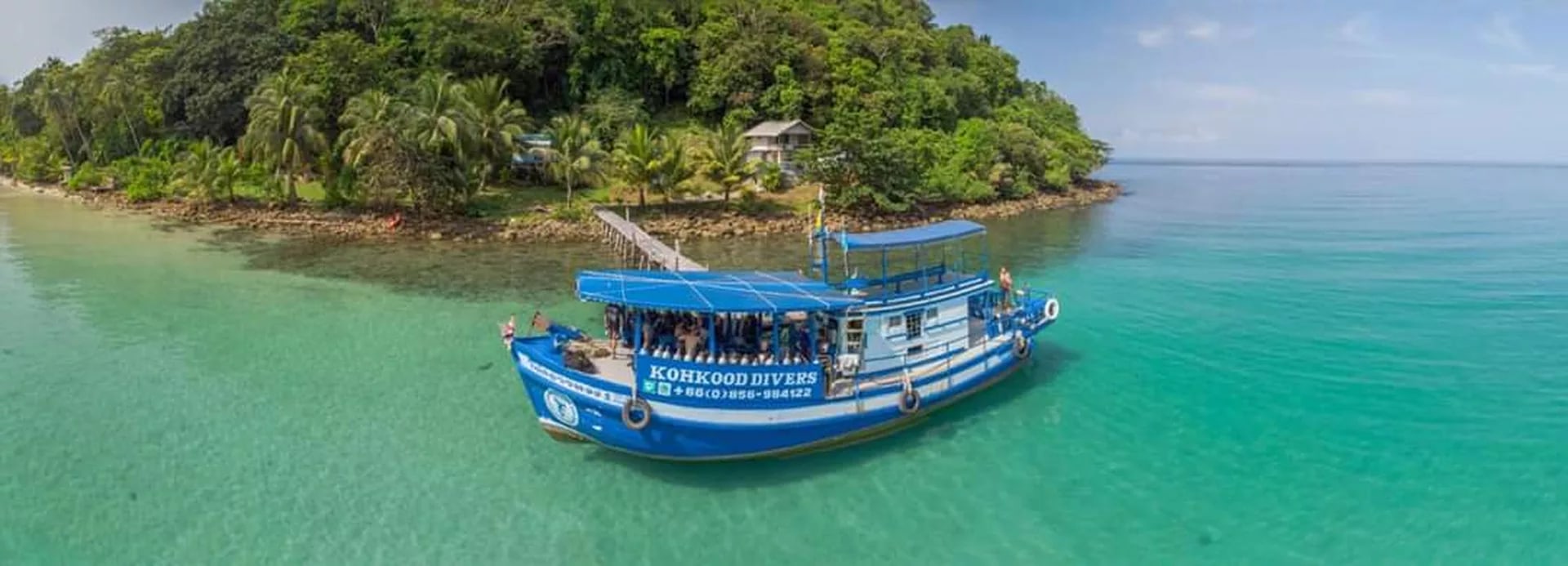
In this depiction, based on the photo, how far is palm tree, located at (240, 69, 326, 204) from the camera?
4575 cm

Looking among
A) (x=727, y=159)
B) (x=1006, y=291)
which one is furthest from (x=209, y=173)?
(x=1006, y=291)

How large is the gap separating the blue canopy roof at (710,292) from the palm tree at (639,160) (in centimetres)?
2830

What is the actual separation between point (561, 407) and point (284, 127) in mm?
39861

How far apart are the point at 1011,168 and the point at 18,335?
60781 mm

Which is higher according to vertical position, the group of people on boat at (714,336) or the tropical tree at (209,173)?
the tropical tree at (209,173)

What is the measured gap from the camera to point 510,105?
6050 cm

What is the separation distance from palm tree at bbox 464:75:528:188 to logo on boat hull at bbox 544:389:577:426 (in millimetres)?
33101

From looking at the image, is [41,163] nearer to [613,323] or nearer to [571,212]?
[571,212]

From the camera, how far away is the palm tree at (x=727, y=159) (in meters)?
49.9

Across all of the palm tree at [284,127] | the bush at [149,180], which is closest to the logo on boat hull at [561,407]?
the palm tree at [284,127]

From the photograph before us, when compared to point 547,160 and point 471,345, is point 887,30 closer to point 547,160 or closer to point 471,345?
point 547,160

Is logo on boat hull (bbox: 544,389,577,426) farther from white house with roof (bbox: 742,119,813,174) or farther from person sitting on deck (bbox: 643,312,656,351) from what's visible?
white house with roof (bbox: 742,119,813,174)

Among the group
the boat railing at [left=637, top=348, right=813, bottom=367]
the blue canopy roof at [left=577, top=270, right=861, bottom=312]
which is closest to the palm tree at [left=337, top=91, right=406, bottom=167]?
the blue canopy roof at [left=577, top=270, right=861, bottom=312]

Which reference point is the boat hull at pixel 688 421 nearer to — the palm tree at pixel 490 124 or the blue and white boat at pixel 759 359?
the blue and white boat at pixel 759 359
